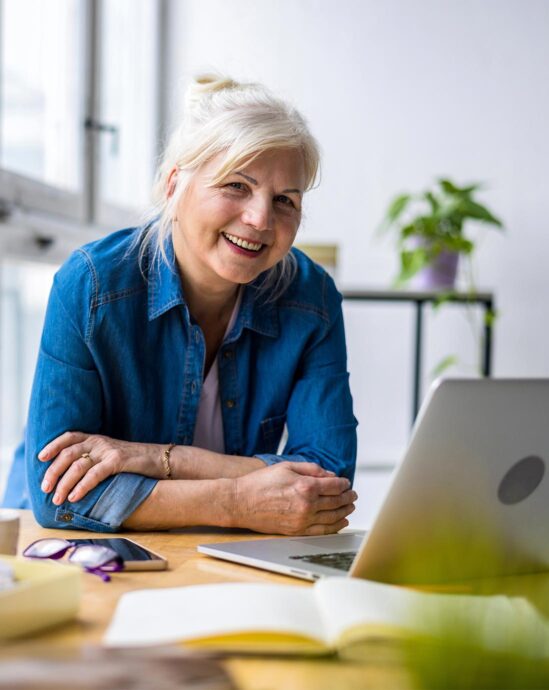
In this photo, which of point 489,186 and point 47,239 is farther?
point 489,186

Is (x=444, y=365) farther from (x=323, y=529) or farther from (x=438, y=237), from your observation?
(x=323, y=529)

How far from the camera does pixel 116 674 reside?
519 millimetres

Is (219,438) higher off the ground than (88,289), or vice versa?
(88,289)

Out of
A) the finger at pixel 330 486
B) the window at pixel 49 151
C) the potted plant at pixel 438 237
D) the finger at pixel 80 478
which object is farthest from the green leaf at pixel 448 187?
the finger at pixel 80 478

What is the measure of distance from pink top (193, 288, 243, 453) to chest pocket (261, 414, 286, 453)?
7 centimetres

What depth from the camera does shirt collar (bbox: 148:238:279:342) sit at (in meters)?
1.50

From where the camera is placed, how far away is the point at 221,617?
0.70 metres

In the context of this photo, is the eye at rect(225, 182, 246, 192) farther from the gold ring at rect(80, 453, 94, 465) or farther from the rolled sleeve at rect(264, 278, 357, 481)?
the gold ring at rect(80, 453, 94, 465)

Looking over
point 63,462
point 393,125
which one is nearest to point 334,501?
point 63,462

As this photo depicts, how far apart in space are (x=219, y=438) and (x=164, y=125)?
258 cm

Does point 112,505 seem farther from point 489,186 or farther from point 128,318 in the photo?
point 489,186

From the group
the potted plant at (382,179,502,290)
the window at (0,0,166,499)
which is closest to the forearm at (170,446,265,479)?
the window at (0,0,166,499)

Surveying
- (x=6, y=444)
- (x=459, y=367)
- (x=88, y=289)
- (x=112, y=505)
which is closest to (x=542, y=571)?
(x=112, y=505)

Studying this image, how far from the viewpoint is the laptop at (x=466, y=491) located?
33.9 inches
